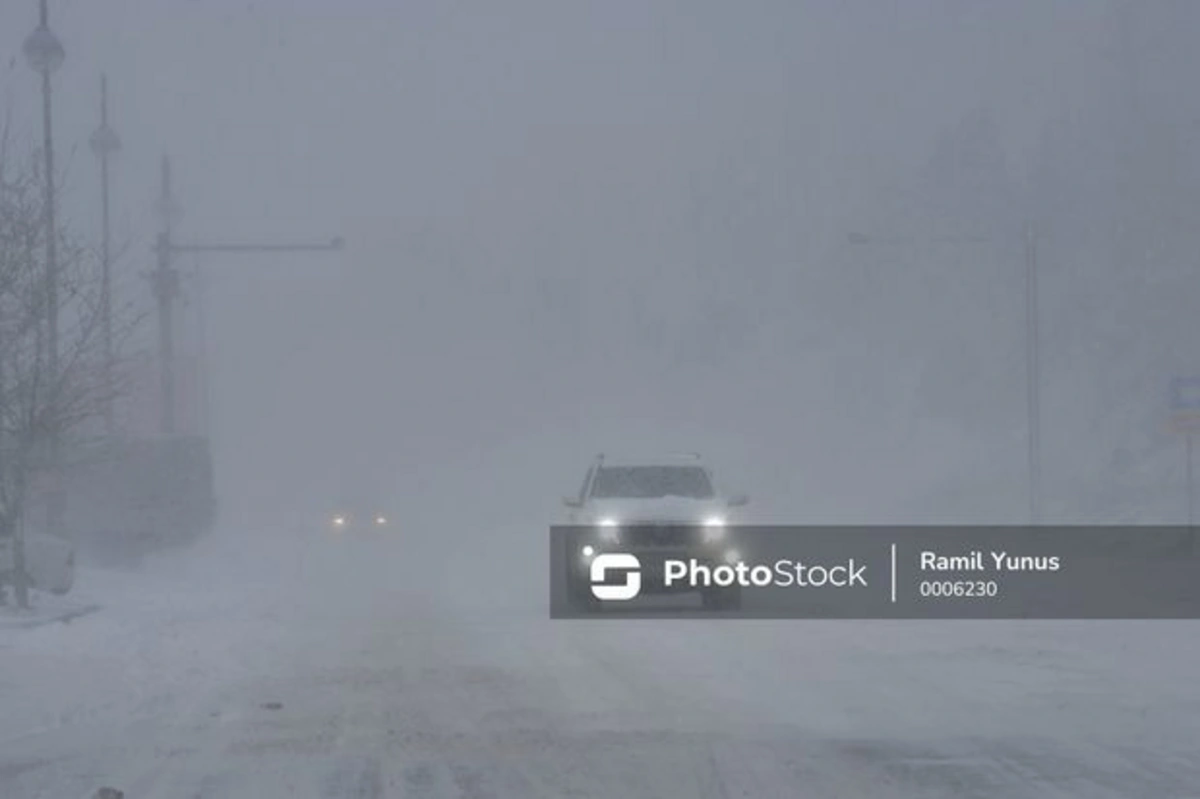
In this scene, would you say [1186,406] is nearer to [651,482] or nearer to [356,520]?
[651,482]

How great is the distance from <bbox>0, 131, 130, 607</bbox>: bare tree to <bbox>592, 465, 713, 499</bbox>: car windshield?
6916 mm

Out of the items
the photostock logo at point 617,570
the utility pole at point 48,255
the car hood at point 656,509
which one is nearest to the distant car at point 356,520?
the utility pole at point 48,255

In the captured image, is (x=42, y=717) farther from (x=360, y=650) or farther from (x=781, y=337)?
(x=781, y=337)

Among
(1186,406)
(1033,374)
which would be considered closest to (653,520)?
(1186,406)

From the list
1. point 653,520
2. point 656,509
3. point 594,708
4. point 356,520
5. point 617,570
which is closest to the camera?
point 594,708

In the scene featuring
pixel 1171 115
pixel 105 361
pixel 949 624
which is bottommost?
pixel 949 624

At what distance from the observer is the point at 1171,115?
8831 centimetres

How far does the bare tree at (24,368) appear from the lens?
2777 centimetres

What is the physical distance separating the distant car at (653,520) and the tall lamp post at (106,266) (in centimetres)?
674

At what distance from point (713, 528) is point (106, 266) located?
10.2 m

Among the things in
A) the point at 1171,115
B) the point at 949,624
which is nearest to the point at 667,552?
the point at 949,624

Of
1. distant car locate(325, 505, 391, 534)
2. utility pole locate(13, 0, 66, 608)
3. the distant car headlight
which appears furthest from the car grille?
distant car locate(325, 505, 391, 534)

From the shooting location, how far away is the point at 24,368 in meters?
28.7

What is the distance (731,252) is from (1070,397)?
28.1 m
